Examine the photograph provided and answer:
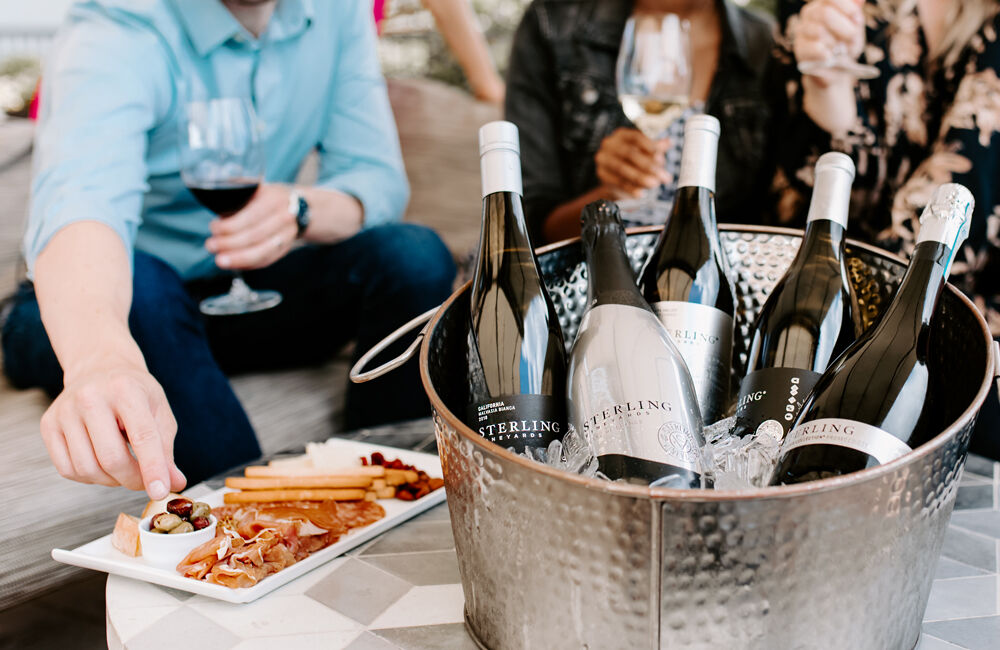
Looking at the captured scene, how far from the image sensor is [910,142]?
1.20 metres

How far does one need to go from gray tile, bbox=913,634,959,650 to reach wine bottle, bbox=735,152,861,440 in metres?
0.22

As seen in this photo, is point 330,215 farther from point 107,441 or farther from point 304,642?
point 304,642

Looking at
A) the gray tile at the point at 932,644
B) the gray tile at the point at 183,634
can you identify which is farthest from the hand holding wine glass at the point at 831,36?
the gray tile at the point at 183,634

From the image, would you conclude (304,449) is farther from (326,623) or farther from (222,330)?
(222,330)

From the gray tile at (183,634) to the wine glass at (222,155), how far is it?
2.21 feet

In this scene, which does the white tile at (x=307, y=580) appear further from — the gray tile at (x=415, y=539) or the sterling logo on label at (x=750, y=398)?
the sterling logo on label at (x=750, y=398)

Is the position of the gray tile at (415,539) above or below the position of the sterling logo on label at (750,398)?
below

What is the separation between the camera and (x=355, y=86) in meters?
1.59

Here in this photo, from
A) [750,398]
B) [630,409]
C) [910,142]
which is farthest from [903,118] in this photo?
[630,409]

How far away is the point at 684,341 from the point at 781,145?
0.82 m

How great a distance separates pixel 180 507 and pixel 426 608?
0.25 m

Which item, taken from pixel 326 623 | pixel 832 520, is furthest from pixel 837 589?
pixel 326 623

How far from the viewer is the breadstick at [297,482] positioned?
76cm

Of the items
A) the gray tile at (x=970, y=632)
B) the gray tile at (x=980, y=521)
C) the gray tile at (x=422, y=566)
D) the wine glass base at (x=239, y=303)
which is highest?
the wine glass base at (x=239, y=303)
